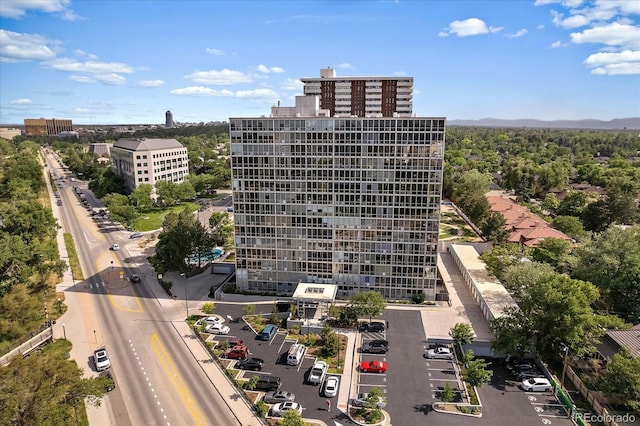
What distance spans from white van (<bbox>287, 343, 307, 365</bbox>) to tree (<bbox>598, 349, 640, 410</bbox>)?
36330mm

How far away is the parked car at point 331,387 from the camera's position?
160 feet

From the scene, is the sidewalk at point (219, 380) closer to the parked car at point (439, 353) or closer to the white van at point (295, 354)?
the white van at point (295, 354)

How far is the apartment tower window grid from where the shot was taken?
233 ft

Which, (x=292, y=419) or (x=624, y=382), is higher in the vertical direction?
(x=624, y=382)

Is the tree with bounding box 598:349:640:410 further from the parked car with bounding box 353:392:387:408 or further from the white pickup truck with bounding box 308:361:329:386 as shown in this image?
the white pickup truck with bounding box 308:361:329:386

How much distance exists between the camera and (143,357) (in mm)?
57688

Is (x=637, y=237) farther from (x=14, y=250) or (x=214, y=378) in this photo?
(x=14, y=250)

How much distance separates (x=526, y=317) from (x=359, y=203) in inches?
1266

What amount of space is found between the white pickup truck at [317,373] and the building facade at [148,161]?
420ft

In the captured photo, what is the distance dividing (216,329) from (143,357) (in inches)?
444

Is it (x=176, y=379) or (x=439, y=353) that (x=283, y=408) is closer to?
(x=176, y=379)

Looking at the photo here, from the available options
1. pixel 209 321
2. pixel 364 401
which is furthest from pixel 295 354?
pixel 209 321

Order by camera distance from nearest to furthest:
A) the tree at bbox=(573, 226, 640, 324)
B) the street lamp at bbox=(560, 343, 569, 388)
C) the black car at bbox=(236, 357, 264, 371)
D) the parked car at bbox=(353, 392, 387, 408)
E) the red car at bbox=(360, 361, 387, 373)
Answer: the parked car at bbox=(353, 392, 387, 408), the street lamp at bbox=(560, 343, 569, 388), the red car at bbox=(360, 361, 387, 373), the black car at bbox=(236, 357, 264, 371), the tree at bbox=(573, 226, 640, 324)

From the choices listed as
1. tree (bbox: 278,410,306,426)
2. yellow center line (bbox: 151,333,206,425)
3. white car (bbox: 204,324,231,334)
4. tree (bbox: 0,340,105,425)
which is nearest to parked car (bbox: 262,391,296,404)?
tree (bbox: 278,410,306,426)
